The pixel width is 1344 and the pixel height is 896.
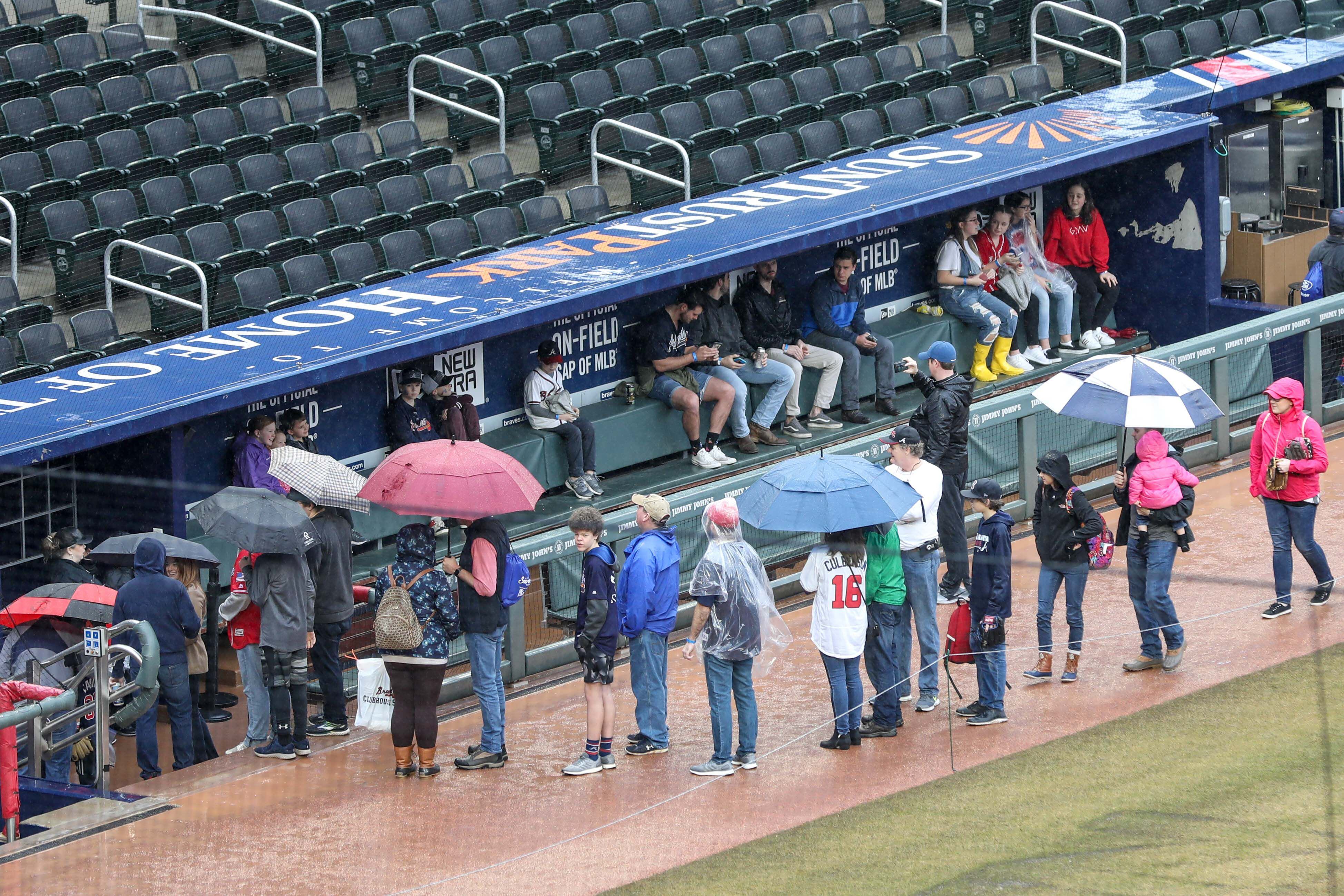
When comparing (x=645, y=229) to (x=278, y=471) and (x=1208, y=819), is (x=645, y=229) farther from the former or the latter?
(x=1208, y=819)

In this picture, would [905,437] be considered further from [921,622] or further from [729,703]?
[729,703]

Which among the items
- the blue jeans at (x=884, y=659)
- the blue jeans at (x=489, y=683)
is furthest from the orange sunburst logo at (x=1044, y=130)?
the blue jeans at (x=489, y=683)

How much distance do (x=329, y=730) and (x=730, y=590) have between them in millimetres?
2801

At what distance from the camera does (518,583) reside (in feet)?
35.4

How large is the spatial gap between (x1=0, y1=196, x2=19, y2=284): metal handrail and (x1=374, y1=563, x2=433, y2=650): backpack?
5.76m

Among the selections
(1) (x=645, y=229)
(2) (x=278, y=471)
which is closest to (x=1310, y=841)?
(2) (x=278, y=471)

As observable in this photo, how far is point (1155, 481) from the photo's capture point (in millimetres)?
11062

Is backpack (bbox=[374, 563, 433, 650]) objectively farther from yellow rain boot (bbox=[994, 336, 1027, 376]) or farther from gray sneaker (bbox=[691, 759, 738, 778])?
yellow rain boot (bbox=[994, 336, 1027, 376])

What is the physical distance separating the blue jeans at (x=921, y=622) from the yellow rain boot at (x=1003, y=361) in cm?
587

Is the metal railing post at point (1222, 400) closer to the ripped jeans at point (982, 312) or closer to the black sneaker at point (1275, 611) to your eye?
the ripped jeans at point (982, 312)

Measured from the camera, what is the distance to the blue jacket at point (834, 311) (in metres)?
15.9

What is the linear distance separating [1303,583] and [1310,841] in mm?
4178

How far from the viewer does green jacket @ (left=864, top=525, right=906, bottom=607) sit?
412 inches

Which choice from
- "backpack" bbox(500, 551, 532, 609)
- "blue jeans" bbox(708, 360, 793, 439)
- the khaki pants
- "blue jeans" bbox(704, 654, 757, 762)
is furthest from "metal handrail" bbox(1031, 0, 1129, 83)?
"blue jeans" bbox(704, 654, 757, 762)
